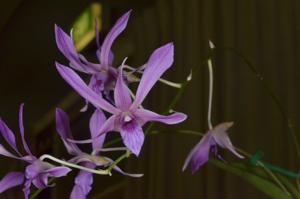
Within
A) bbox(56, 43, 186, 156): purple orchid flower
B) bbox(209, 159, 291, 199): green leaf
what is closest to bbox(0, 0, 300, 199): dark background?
bbox(209, 159, 291, 199): green leaf

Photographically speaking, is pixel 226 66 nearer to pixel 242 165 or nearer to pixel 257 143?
pixel 257 143

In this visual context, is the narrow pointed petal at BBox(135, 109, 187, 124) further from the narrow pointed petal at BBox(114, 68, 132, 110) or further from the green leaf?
the green leaf

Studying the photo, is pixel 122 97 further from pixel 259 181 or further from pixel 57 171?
pixel 259 181

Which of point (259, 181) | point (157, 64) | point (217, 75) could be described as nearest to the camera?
point (157, 64)

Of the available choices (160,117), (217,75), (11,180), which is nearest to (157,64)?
(160,117)

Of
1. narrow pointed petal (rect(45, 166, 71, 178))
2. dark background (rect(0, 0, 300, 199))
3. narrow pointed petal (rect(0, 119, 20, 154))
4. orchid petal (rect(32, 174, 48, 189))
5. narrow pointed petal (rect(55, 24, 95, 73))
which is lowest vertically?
dark background (rect(0, 0, 300, 199))

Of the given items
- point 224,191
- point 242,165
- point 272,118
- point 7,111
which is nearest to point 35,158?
point 242,165

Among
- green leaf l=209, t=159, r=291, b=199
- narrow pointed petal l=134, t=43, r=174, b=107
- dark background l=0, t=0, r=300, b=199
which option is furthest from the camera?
dark background l=0, t=0, r=300, b=199
